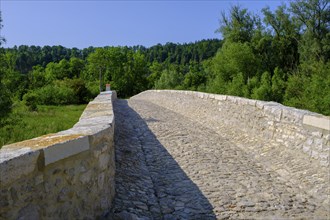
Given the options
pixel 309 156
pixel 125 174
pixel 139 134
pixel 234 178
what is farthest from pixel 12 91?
pixel 309 156

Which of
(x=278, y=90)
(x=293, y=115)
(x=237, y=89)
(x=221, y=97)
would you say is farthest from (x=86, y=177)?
(x=278, y=90)

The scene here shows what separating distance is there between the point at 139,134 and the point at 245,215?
4684 millimetres

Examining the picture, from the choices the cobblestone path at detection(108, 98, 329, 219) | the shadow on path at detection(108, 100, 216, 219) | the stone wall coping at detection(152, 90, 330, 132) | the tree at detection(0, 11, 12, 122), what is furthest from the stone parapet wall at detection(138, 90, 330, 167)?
the tree at detection(0, 11, 12, 122)

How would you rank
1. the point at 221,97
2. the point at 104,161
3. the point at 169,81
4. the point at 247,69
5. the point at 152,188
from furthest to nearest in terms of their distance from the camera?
the point at 169,81
the point at 247,69
the point at 221,97
the point at 152,188
the point at 104,161

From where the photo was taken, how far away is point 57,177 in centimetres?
249

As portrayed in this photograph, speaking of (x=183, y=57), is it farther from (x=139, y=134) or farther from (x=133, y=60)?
(x=139, y=134)

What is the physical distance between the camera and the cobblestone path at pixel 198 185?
12.3 feet

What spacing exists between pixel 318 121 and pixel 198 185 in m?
2.07

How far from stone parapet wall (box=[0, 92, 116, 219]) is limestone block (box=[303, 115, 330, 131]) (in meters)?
3.20

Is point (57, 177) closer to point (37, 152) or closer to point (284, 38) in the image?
point (37, 152)

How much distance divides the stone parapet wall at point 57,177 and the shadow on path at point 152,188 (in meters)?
0.46

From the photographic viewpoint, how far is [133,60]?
64.0 metres

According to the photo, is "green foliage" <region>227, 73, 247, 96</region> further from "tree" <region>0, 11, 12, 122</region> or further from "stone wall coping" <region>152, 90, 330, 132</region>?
"tree" <region>0, 11, 12, 122</region>

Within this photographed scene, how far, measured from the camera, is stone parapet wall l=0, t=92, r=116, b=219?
207cm
